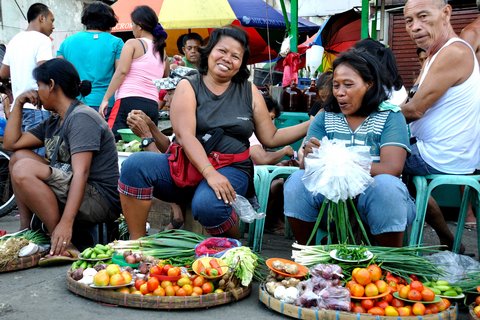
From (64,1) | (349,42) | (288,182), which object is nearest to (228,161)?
(288,182)

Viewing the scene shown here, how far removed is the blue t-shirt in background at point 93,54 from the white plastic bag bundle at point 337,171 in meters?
3.17

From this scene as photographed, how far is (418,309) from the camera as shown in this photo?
8.71 ft

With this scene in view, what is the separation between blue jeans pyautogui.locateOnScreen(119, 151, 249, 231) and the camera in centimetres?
344

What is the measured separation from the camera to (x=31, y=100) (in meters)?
4.13

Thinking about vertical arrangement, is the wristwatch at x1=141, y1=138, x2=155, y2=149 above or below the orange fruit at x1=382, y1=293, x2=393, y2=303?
above

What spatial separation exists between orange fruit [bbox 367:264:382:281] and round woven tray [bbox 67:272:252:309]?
67cm

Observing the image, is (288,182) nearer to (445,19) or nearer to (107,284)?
(107,284)

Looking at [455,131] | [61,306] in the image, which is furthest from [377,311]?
[61,306]

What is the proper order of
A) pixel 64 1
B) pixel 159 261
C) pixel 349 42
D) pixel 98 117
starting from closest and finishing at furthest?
pixel 159 261
pixel 98 117
pixel 349 42
pixel 64 1

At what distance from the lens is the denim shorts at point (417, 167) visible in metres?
3.53

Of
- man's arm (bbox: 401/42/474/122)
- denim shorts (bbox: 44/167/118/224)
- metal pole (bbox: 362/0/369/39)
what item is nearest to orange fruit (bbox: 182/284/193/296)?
denim shorts (bbox: 44/167/118/224)

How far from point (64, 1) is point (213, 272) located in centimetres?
1515

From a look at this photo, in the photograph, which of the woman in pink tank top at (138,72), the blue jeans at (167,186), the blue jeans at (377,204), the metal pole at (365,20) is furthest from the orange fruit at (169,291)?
the metal pole at (365,20)

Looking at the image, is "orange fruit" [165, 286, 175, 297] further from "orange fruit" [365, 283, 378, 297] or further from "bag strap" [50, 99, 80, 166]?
"bag strap" [50, 99, 80, 166]
